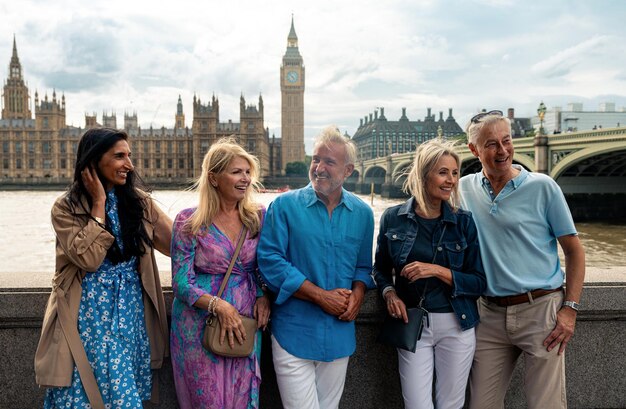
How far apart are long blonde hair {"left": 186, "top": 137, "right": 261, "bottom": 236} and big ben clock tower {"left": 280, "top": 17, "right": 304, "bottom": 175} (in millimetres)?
67658

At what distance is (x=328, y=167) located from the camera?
1.86 meters

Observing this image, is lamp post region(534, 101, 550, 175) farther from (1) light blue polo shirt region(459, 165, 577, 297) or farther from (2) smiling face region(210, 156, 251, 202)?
(2) smiling face region(210, 156, 251, 202)

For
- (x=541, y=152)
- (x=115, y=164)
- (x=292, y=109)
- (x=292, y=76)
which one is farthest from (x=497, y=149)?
(x=292, y=76)

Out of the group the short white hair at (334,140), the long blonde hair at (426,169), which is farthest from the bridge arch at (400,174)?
the short white hair at (334,140)

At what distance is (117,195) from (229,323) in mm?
609

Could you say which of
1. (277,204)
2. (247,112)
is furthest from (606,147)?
(247,112)

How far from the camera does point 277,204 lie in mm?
1861

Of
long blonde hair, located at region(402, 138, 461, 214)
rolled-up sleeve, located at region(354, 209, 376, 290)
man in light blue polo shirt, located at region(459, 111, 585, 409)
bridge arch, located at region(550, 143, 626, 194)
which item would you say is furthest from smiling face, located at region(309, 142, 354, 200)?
bridge arch, located at region(550, 143, 626, 194)

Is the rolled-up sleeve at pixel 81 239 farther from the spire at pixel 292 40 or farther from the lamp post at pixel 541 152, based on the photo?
the spire at pixel 292 40

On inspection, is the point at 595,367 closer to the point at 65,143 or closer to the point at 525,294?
the point at 525,294

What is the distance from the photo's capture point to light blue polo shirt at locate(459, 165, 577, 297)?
1894 millimetres

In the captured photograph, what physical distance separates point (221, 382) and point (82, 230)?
0.67 meters

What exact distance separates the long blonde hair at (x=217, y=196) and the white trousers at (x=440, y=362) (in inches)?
27.6

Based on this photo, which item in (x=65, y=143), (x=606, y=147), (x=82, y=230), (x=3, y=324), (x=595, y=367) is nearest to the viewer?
(x=82, y=230)
